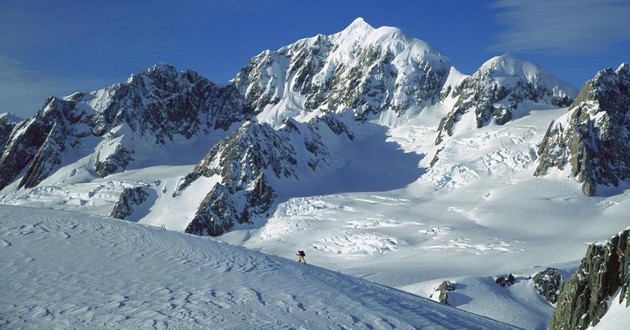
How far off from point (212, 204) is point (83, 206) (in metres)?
40.5

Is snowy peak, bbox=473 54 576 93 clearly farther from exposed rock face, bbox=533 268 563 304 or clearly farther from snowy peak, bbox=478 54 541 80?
exposed rock face, bbox=533 268 563 304

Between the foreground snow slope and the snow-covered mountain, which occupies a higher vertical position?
the snow-covered mountain

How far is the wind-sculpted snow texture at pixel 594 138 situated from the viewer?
4636 inches

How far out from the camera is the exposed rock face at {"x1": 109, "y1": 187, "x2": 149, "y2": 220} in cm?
12850

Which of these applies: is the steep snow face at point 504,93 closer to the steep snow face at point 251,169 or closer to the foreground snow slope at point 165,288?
the steep snow face at point 251,169

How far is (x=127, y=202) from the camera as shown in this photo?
428ft

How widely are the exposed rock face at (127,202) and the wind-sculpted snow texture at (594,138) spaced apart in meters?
86.8

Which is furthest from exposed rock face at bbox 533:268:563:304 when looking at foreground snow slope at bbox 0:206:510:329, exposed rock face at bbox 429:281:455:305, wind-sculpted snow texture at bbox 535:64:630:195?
wind-sculpted snow texture at bbox 535:64:630:195

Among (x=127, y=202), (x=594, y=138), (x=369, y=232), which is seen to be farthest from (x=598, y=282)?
(x=127, y=202)

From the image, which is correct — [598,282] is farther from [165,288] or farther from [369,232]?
[369,232]

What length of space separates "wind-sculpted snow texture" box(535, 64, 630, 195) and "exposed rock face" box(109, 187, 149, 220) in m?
86.8

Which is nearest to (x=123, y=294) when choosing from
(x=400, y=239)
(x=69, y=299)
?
(x=69, y=299)

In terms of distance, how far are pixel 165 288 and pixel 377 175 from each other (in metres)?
127

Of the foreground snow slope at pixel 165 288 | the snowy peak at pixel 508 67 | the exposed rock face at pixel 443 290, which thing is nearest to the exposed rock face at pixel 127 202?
the exposed rock face at pixel 443 290
